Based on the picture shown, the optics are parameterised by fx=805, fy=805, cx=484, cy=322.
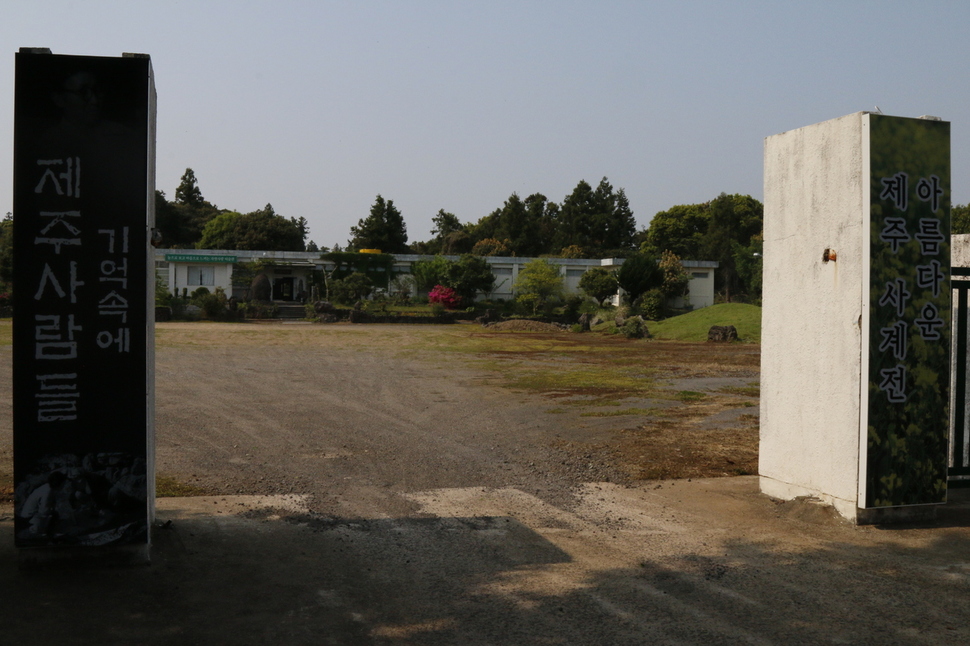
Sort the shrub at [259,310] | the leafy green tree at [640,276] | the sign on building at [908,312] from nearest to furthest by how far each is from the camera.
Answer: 1. the sign on building at [908,312]
2. the shrub at [259,310]
3. the leafy green tree at [640,276]

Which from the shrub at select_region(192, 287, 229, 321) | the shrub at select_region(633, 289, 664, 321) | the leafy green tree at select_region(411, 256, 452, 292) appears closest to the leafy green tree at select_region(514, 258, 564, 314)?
the leafy green tree at select_region(411, 256, 452, 292)

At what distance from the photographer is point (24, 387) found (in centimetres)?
443

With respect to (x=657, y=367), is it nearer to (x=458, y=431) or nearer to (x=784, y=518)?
(x=458, y=431)

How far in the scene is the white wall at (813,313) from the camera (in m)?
5.88

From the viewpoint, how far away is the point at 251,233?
63906 millimetres

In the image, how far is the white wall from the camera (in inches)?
231

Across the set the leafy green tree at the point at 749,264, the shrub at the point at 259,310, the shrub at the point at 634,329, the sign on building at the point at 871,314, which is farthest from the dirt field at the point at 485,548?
the leafy green tree at the point at 749,264

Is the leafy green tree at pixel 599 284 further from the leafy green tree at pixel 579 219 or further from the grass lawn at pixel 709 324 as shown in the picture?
the leafy green tree at pixel 579 219

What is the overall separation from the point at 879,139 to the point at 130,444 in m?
5.39

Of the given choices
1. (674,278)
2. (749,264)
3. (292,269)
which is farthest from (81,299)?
(749,264)

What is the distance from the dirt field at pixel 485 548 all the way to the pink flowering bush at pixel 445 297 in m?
36.5

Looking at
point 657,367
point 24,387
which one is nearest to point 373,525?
point 24,387

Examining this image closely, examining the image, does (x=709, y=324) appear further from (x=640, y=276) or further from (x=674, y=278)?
(x=674, y=278)

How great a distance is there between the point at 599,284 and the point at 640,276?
3.03 m
